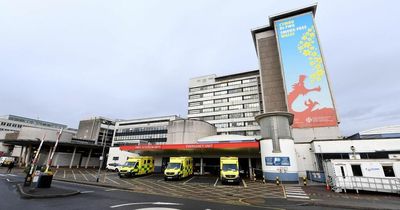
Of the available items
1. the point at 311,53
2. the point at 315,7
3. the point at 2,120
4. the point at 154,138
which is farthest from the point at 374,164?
the point at 2,120

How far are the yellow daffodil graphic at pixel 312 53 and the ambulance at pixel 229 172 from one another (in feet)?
113

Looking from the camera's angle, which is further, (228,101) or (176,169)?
(228,101)

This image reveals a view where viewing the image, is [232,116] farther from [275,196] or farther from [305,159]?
[275,196]

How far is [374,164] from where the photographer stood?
17.8 meters

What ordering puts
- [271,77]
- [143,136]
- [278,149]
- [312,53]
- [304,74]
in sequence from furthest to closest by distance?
[143,136] < [271,77] < [312,53] < [304,74] < [278,149]

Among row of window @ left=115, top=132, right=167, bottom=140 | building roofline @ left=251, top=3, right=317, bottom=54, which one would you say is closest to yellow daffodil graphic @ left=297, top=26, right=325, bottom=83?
building roofline @ left=251, top=3, right=317, bottom=54

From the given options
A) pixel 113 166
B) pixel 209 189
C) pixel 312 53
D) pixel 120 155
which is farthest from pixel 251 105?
pixel 209 189

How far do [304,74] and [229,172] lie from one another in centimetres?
3682

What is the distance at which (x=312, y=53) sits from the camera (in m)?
47.8

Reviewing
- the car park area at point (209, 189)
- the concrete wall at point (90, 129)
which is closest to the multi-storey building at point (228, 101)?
the car park area at point (209, 189)

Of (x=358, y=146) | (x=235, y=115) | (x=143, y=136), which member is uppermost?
(x=235, y=115)

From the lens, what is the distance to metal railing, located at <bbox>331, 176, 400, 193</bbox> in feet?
54.1

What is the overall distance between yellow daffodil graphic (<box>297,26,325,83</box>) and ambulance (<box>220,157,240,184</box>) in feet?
113

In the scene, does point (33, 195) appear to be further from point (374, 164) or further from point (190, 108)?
point (190, 108)
